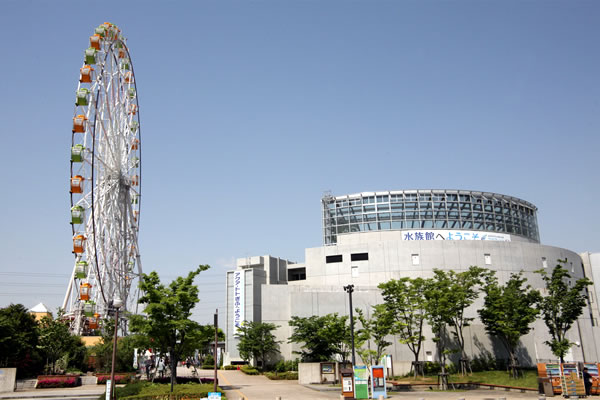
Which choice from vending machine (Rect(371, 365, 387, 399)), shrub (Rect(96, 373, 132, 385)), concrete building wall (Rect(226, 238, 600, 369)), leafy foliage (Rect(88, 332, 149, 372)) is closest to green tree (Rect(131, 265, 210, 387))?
shrub (Rect(96, 373, 132, 385))

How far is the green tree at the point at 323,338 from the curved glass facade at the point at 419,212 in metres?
23.1

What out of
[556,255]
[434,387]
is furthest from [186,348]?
[556,255]

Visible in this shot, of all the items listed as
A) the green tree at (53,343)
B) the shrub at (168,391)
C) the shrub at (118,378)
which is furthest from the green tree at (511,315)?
the green tree at (53,343)

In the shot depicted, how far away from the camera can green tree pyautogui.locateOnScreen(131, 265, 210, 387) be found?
35188 mm

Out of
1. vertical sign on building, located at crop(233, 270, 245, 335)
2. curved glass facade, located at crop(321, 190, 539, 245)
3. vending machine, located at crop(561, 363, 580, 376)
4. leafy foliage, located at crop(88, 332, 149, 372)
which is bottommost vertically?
vending machine, located at crop(561, 363, 580, 376)

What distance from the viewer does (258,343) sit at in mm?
53719

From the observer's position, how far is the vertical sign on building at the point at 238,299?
6172cm

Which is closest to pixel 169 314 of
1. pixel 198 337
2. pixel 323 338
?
pixel 198 337

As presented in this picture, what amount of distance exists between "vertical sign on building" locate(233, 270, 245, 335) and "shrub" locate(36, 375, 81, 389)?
23427 mm

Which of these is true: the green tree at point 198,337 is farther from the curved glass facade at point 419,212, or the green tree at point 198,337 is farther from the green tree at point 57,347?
the curved glass facade at point 419,212

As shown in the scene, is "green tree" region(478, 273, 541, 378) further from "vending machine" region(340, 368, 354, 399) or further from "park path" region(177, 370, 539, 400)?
"vending machine" region(340, 368, 354, 399)

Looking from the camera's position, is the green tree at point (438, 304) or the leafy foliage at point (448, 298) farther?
the leafy foliage at point (448, 298)

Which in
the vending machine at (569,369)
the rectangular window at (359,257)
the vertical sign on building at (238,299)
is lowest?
the vending machine at (569,369)

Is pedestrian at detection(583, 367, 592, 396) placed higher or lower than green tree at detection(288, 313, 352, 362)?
lower
